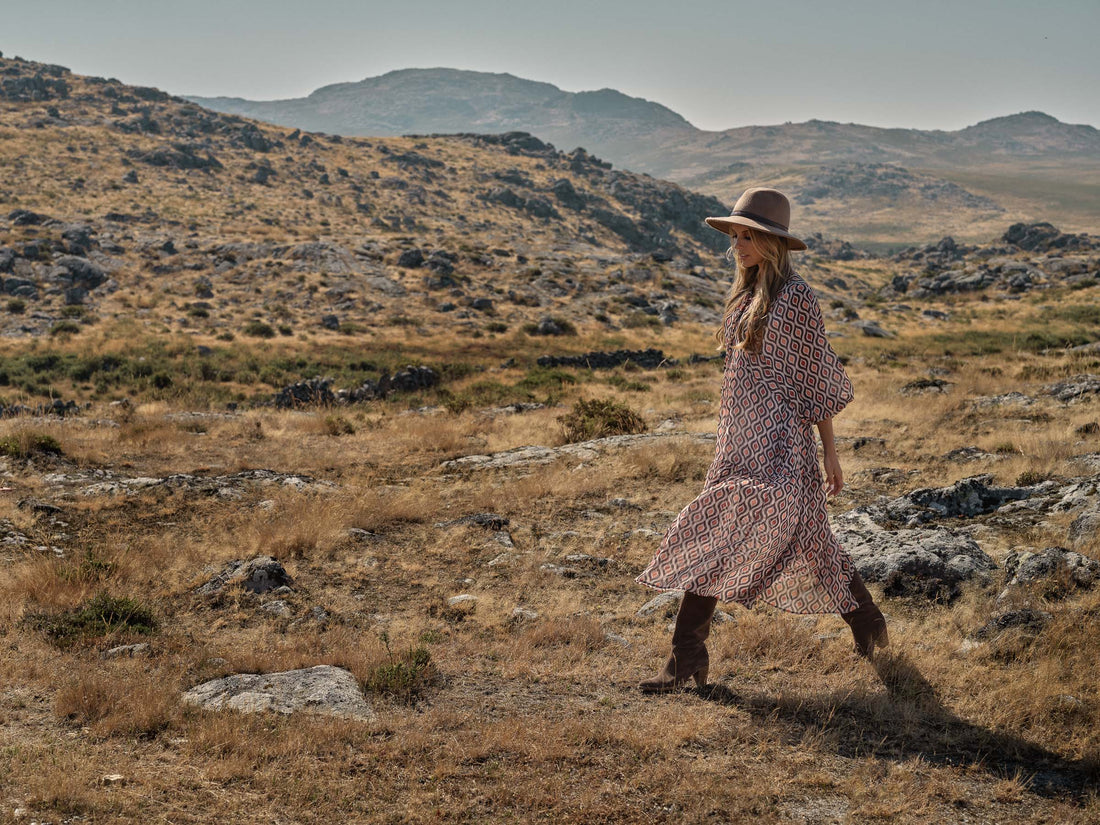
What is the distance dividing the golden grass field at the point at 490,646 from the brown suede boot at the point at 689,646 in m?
Answer: 0.15

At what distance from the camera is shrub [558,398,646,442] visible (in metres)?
13.5

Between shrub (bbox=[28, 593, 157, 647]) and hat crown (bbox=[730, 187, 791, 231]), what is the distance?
511cm

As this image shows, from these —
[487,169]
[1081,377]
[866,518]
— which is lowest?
[866,518]

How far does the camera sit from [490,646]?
17.4 feet

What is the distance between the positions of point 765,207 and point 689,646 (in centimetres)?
256

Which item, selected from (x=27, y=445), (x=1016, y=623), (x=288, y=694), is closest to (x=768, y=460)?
(x=1016, y=623)

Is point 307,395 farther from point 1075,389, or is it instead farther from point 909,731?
point 909,731

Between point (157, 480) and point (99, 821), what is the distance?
794 centimetres

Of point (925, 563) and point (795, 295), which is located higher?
point (795, 295)

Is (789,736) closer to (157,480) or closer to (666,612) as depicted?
(666,612)

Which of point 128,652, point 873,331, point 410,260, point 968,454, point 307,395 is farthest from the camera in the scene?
point 410,260

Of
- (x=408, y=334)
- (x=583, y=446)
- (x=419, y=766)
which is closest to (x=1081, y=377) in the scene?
(x=583, y=446)

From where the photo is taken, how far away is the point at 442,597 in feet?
21.2

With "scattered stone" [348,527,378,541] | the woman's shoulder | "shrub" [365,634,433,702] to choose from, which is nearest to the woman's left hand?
the woman's shoulder
